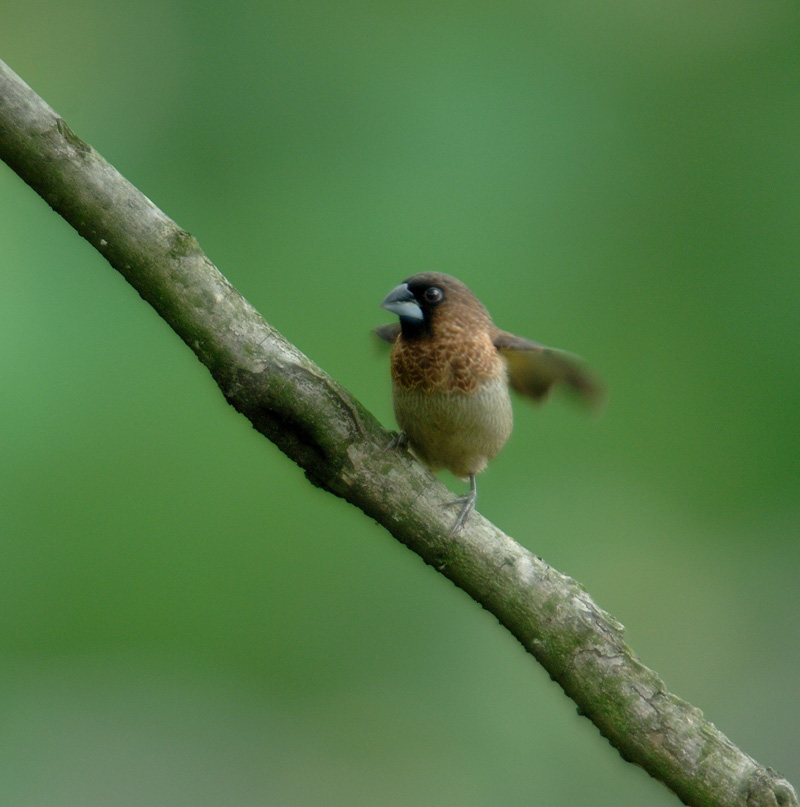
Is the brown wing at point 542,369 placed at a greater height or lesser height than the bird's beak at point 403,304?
greater

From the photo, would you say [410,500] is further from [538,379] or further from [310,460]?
[538,379]

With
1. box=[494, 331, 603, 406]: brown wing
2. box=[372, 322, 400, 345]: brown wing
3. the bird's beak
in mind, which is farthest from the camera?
box=[372, 322, 400, 345]: brown wing

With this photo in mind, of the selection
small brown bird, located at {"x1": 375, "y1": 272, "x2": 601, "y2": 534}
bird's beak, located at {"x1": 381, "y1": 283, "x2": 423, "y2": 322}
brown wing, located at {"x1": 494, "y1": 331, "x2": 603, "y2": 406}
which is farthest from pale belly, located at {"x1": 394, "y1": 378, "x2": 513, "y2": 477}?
bird's beak, located at {"x1": 381, "y1": 283, "x2": 423, "y2": 322}

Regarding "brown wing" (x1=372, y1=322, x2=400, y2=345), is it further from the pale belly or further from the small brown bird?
the pale belly

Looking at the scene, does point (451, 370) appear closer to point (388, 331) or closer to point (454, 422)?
point (454, 422)

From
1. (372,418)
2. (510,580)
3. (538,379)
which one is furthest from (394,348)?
(510,580)

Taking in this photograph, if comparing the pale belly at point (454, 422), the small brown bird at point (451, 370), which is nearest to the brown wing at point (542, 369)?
the small brown bird at point (451, 370)

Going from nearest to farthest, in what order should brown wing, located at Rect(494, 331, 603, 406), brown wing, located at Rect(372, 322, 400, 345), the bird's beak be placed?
the bird's beak, brown wing, located at Rect(494, 331, 603, 406), brown wing, located at Rect(372, 322, 400, 345)

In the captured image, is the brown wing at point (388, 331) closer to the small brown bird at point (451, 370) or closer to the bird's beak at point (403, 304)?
the small brown bird at point (451, 370)
